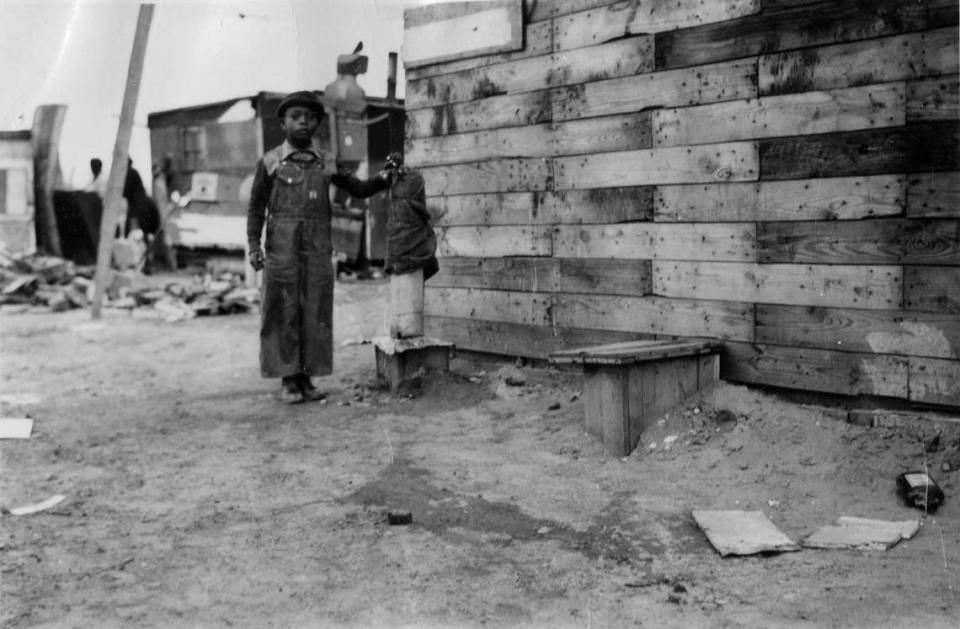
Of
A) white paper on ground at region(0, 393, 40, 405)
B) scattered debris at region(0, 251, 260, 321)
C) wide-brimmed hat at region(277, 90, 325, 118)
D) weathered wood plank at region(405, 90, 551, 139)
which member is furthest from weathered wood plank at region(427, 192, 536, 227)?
scattered debris at region(0, 251, 260, 321)

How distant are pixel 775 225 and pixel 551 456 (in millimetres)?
1786

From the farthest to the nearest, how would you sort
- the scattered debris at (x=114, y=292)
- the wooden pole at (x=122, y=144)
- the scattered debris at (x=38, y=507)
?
the scattered debris at (x=114, y=292) → the wooden pole at (x=122, y=144) → the scattered debris at (x=38, y=507)

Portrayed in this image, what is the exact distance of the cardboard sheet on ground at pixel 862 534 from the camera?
3.57 metres

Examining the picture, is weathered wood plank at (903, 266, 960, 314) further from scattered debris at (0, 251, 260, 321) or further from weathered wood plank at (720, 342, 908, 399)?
scattered debris at (0, 251, 260, 321)

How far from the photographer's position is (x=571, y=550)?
3686 millimetres

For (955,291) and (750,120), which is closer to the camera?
(955,291)

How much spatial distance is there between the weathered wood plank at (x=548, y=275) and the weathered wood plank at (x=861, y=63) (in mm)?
1371

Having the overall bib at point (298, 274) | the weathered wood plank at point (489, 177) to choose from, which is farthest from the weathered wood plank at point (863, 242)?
the overall bib at point (298, 274)

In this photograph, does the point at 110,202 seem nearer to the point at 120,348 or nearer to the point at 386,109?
the point at 120,348

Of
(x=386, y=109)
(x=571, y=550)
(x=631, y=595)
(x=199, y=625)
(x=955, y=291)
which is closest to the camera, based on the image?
(x=199, y=625)

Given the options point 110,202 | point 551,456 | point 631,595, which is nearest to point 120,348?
point 110,202

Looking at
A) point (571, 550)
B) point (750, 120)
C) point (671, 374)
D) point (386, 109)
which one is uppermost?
point (386, 109)

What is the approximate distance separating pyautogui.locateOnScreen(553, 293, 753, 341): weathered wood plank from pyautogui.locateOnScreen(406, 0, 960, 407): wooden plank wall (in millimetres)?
12

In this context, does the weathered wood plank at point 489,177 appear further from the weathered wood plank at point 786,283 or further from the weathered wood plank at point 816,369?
the weathered wood plank at point 816,369
